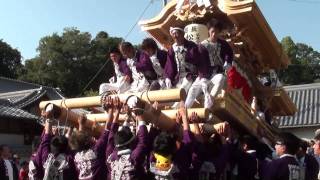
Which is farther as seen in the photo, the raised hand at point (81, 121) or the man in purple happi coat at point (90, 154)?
the raised hand at point (81, 121)

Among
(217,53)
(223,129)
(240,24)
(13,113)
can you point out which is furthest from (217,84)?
(13,113)

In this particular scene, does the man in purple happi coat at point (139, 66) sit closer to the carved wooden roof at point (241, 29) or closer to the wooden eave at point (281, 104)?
the carved wooden roof at point (241, 29)

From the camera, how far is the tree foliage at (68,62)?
39.2 meters

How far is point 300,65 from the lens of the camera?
130ft

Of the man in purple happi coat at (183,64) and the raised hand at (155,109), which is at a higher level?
the man in purple happi coat at (183,64)

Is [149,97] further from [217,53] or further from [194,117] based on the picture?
[217,53]

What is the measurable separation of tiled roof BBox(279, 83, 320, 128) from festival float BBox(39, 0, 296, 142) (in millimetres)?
8466

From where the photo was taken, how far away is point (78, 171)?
464 cm

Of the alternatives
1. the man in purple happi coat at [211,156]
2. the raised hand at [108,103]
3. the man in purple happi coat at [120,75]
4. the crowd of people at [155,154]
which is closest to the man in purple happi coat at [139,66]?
the man in purple happi coat at [120,75]

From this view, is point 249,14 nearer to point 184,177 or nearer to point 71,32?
point 184,177

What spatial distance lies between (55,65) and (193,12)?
3377cm

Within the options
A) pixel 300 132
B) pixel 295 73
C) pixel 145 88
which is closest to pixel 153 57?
pixel 145 88

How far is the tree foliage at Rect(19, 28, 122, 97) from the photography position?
39188mm

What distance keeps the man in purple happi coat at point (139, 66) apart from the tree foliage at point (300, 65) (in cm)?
3043
